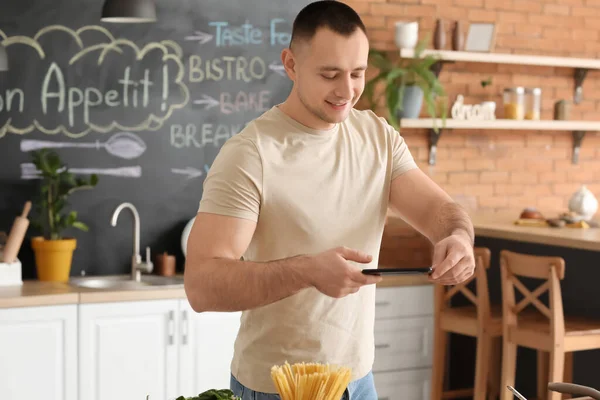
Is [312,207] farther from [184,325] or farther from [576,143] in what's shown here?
[576,143]

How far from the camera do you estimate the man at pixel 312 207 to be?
6.65 feet

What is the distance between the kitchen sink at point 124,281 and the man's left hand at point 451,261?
2509 millimetres

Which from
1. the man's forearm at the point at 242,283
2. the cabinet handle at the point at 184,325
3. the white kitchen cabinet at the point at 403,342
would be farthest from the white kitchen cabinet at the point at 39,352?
the man's forearm at the point at 242,283

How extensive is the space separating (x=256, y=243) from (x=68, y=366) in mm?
2182

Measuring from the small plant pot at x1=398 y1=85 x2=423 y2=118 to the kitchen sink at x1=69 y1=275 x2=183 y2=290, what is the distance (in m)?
1.62

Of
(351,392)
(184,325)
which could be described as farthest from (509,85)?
(351,392)

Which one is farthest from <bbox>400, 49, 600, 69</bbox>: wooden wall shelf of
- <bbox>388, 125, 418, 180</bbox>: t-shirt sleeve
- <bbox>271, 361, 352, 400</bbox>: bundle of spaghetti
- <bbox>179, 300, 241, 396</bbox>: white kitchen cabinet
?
<bbox>271, 361, 352, 400</bbox>: bundle of spaghetti

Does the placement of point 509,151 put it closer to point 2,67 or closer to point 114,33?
point 114,33

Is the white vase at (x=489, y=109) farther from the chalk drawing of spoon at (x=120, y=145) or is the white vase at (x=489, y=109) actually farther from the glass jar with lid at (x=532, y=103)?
the chalk drawing of spoon at (x=120, y=145)

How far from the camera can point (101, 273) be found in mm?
4586

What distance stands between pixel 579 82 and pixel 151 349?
3.48m

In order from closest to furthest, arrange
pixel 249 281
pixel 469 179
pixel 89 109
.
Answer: pixel 249 281, pixel 89 109, pixel 469 179

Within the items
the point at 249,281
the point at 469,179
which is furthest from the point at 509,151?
the point at 249,281

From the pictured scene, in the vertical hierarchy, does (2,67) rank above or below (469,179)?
above
